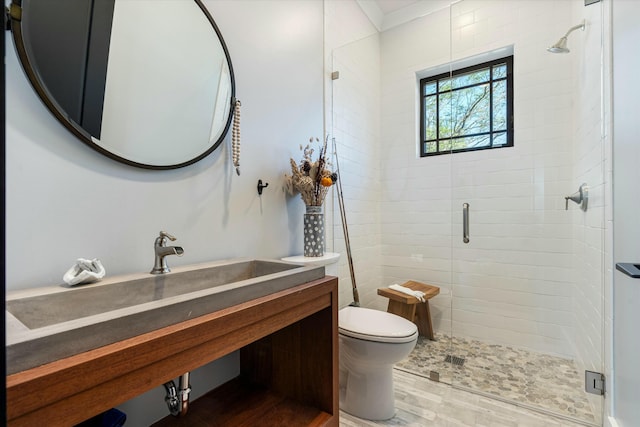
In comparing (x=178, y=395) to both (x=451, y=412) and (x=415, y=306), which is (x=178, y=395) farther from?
(x=415, y=306)

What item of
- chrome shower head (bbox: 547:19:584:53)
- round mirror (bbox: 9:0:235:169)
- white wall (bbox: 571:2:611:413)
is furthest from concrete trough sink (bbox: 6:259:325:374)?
chrome shower head (bbox: 547:19:584:53)

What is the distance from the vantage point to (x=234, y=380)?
4.63ft

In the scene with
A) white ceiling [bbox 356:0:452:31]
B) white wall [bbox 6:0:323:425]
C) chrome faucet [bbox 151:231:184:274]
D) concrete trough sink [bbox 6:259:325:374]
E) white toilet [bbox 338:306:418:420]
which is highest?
white ceiling [bbox 356:0:452:31]

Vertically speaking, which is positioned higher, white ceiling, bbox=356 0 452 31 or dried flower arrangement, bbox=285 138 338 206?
white ceiling, bbox=356 0 452 31

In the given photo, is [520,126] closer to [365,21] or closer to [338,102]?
[338,102]

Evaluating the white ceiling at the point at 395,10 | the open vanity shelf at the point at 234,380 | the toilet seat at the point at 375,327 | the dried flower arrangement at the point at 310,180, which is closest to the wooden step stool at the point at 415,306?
the toilet seat at the point at 375,327

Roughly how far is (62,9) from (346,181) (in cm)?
179

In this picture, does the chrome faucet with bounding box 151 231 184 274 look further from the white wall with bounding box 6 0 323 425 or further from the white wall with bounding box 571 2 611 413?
the white wall with bounding box 571 2 611 413

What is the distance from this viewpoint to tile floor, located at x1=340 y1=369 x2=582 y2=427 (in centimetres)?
147

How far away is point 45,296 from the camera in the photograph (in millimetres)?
789

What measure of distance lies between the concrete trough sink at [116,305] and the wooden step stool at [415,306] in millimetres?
1263

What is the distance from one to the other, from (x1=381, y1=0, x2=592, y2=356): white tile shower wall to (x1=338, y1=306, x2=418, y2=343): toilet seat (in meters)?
0.97

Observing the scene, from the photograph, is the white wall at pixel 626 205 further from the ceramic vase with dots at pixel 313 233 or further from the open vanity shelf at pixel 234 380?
the ceramic vase with dots at pixel 313 233

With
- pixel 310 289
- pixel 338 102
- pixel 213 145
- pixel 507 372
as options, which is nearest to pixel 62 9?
pixel 213 145
